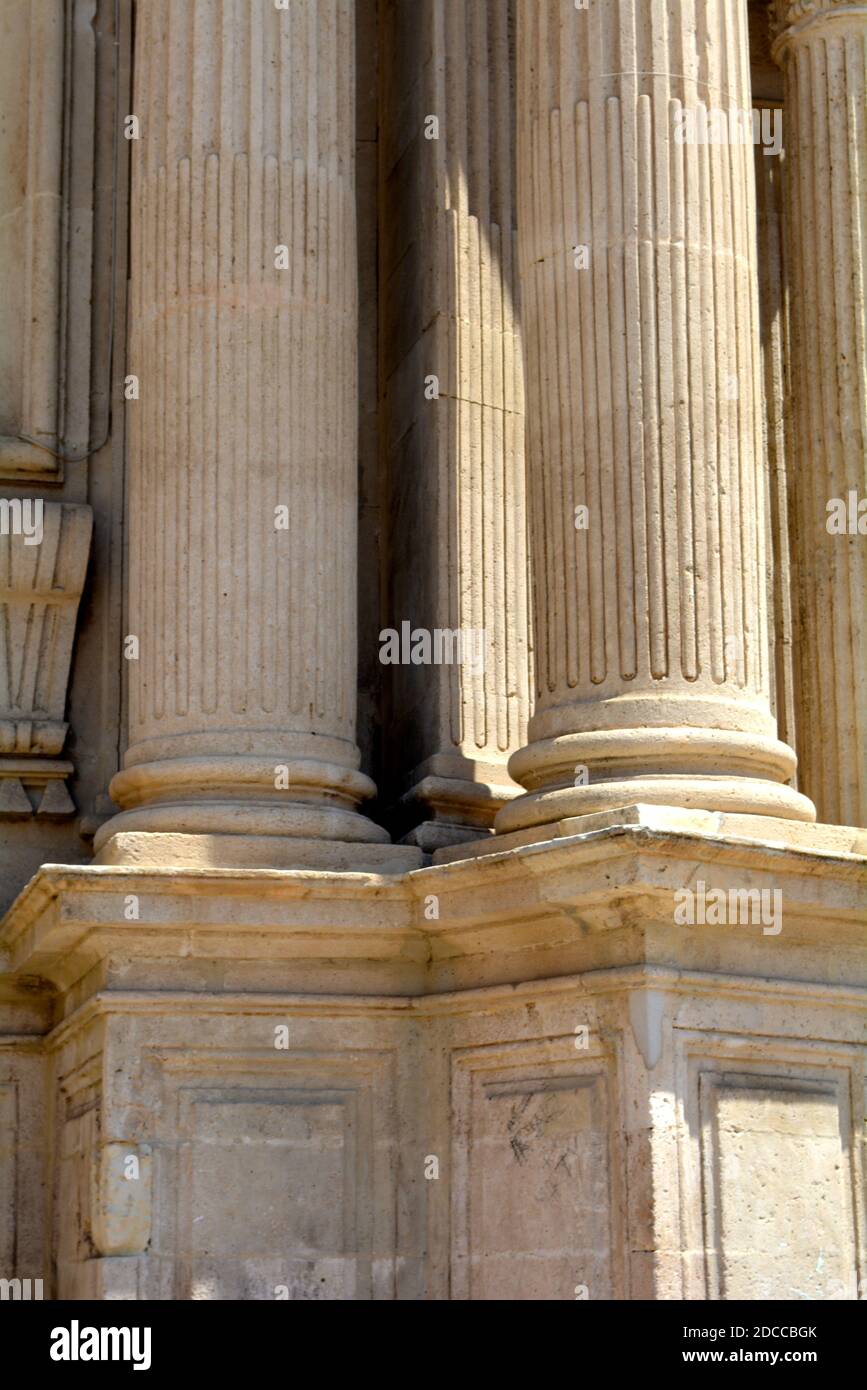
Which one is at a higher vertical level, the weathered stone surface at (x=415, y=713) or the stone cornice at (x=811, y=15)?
the stone cornice at (x=811, y=15)

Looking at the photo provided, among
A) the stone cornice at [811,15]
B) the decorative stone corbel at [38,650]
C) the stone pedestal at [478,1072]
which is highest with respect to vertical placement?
the stone cornice at [811,15]

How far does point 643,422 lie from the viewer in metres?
13.7

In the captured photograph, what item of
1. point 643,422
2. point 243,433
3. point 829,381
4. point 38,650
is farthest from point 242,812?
point 829,381

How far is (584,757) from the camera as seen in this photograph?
44.1 feet

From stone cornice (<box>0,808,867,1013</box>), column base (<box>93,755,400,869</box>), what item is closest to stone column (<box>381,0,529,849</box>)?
column base (<box>93,755,400,869</box>)

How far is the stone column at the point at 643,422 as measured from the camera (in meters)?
13.4

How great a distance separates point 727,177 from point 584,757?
142 inches

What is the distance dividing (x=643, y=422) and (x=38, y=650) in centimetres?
455

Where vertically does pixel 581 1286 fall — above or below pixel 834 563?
below

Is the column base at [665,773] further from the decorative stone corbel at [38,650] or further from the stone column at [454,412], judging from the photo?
the decorative stone corbel at [38,650]

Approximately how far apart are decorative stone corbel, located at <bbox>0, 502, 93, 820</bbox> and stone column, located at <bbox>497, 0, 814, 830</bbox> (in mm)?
3381

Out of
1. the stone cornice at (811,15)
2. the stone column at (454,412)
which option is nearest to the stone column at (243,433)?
the stone column at (454,412)
